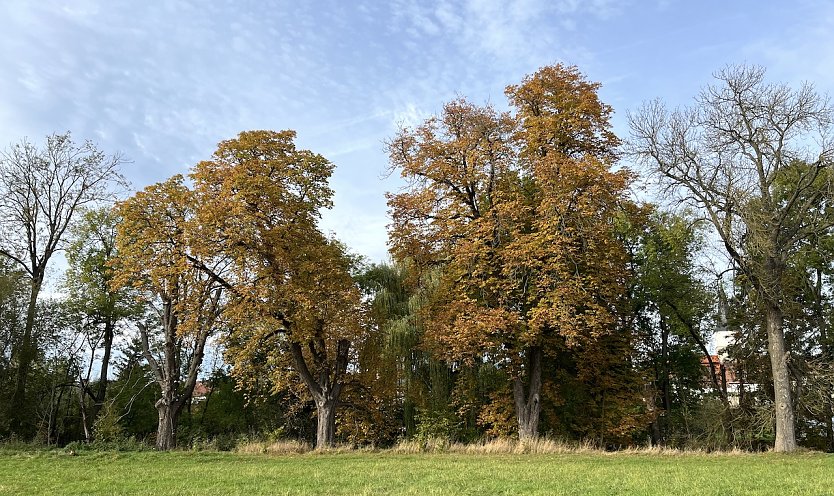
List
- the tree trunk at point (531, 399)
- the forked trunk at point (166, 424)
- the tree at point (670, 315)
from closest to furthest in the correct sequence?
1. the forked trunk at point (166, 424)
2. the tree trunk at point (531, 399)
3. the tree at point (670, 315)

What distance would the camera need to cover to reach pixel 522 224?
20078 millimetres

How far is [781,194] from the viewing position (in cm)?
2269

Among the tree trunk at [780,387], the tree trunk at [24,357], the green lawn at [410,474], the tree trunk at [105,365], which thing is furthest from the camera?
the tree trunk at [105,365]

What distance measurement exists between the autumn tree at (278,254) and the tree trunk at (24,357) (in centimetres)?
981

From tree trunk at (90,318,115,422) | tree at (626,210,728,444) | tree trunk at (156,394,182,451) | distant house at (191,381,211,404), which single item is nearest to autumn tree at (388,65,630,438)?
tree at (626,210,728,444)

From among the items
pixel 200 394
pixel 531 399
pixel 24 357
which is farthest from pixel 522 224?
pixel 200 394

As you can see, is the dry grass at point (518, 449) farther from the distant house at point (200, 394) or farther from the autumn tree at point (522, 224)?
the distant house at point (200, 394)

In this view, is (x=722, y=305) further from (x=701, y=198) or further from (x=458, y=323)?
(x=458, y=323)

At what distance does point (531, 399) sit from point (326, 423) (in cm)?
685

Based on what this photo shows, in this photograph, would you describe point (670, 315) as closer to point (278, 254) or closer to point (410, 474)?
point (278, 254)

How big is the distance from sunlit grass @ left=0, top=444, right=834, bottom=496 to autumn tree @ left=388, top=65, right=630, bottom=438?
3996 millimetres

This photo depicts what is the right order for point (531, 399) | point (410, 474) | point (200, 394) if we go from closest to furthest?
point (410, 474) < point (531, 399) < point (200, 394)

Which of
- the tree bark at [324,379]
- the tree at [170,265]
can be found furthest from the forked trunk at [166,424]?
the tree bark at [324,379]

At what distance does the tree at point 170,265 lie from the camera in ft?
61.4
